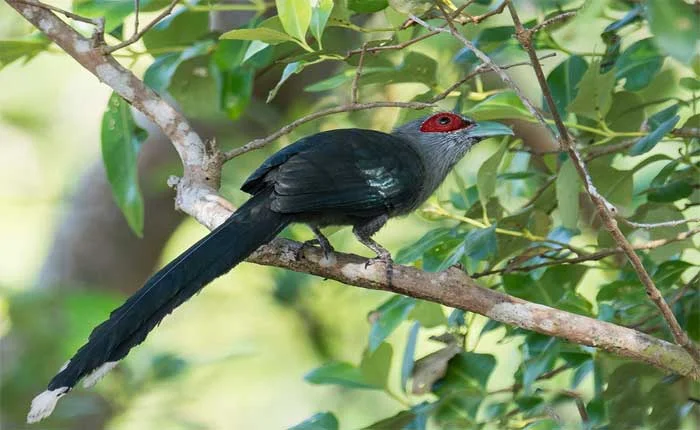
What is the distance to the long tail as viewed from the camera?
104 inches

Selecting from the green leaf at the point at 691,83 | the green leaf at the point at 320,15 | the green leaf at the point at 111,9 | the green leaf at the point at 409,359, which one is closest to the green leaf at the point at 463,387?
the green leaf at the point at 409,359

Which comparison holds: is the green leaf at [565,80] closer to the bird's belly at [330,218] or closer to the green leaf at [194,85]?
the bird's belly at [330,218]

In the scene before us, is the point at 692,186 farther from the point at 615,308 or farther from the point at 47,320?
the point at 47,320

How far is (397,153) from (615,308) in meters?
0.95

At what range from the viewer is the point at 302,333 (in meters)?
7.02

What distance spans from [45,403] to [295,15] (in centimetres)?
118

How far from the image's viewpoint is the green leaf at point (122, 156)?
12.1 ft

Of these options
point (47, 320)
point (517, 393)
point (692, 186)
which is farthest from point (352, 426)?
point (692, 186)

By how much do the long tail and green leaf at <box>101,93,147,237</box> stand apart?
28.9 inches

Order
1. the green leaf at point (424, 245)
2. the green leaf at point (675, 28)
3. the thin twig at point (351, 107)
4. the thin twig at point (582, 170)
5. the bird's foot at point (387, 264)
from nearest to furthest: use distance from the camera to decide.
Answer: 1. the green leaf at point (675, 28)
2. the thin twig at point (582, 170)
3. the bird's foot at point (387, 264)
4. the thin twig at point (351, 107)
5. the green leaf at point (424, 245)

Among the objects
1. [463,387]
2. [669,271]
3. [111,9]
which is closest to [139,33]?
[111,9]

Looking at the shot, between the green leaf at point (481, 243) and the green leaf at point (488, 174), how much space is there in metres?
0.23

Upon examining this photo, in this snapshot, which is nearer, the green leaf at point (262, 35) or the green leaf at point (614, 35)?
the green leaf at point (262, 35)

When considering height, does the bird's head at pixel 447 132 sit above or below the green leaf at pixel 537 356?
above
